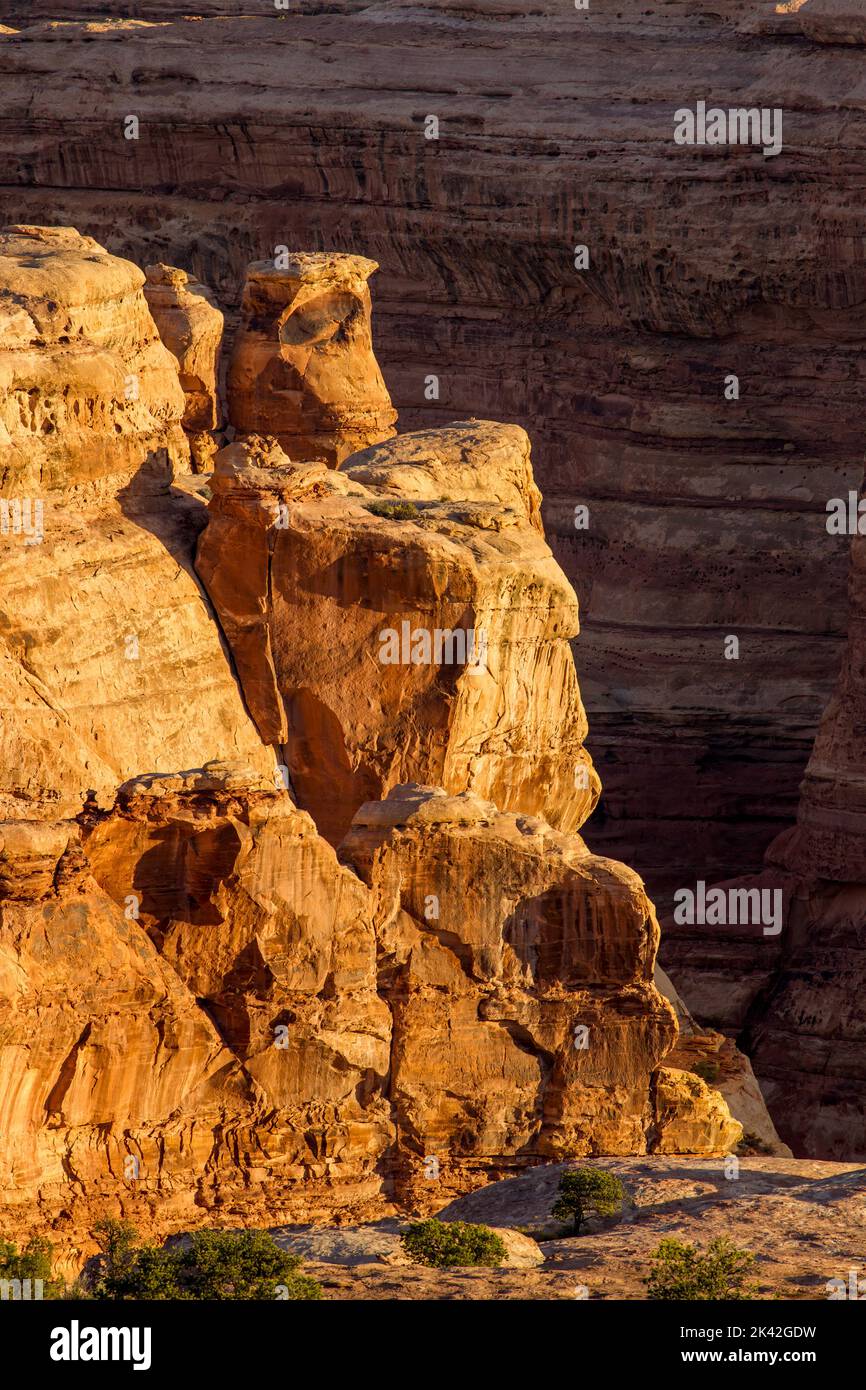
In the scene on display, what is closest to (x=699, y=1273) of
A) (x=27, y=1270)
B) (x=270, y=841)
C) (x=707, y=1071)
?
(x=27, y=1270)

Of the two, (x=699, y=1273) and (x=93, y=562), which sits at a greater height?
(x=93, y=562)

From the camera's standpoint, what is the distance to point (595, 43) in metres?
88.9

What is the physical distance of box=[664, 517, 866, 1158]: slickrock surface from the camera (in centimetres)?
6612

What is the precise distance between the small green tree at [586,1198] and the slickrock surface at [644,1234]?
0.23m

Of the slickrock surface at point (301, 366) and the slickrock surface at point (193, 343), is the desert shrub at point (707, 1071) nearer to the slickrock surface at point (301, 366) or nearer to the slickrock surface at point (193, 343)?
the slickrock surface at point (193, 343)

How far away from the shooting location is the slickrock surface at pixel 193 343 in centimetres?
5834

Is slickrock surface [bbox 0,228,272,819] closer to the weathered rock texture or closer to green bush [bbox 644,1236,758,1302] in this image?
the weathered rock texture

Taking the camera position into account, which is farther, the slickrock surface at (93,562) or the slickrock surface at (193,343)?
the slickrock surface at (193,343)

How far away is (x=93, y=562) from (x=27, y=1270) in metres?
13.8

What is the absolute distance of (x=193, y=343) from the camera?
5938cm

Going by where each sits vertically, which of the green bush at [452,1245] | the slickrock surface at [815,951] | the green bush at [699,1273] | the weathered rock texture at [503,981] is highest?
the slickrock surface at [815,951]

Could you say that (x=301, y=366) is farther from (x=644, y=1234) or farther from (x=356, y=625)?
(x=644, y=1234)

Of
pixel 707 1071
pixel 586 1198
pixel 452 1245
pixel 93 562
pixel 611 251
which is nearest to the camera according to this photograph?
pixel 452 1245

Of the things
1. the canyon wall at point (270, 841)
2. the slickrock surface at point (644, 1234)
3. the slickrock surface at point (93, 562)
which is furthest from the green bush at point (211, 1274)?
the slickrock surface at point (93, 562)
